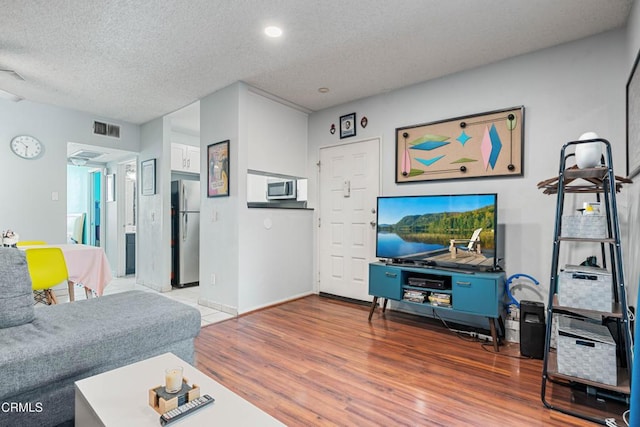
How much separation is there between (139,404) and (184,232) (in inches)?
160

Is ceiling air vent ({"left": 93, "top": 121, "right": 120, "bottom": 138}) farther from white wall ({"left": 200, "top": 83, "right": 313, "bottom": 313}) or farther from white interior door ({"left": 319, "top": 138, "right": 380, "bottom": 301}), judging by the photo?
white interior door ({"left": 319, "top": 138, "right": 380, "bottom": 301})

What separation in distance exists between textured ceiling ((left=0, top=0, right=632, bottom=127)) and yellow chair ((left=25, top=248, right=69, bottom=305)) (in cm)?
173

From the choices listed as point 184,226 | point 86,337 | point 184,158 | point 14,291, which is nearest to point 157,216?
point 184,226

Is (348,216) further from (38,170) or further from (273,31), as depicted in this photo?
(38,170)

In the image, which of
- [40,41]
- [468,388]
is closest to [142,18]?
[40,41]

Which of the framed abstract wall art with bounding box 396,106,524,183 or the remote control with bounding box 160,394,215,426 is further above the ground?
the framed abstract wall art with bounding box 396,106,524,183

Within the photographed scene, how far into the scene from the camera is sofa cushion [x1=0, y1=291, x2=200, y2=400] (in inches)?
55.3

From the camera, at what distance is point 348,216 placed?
13.4 ft

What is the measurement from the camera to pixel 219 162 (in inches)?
147

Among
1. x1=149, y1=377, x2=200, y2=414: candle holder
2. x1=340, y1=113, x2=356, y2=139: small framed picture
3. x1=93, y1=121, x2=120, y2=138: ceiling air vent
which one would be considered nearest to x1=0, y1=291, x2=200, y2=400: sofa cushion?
x1=149, y1=377, x2=200, y2=414: candle holder

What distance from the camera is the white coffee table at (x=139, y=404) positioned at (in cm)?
104

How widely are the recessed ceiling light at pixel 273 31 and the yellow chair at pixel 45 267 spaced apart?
2602 mm

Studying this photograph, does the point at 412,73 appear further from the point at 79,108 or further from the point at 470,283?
the point at 79,108

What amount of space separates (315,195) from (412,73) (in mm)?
1913
